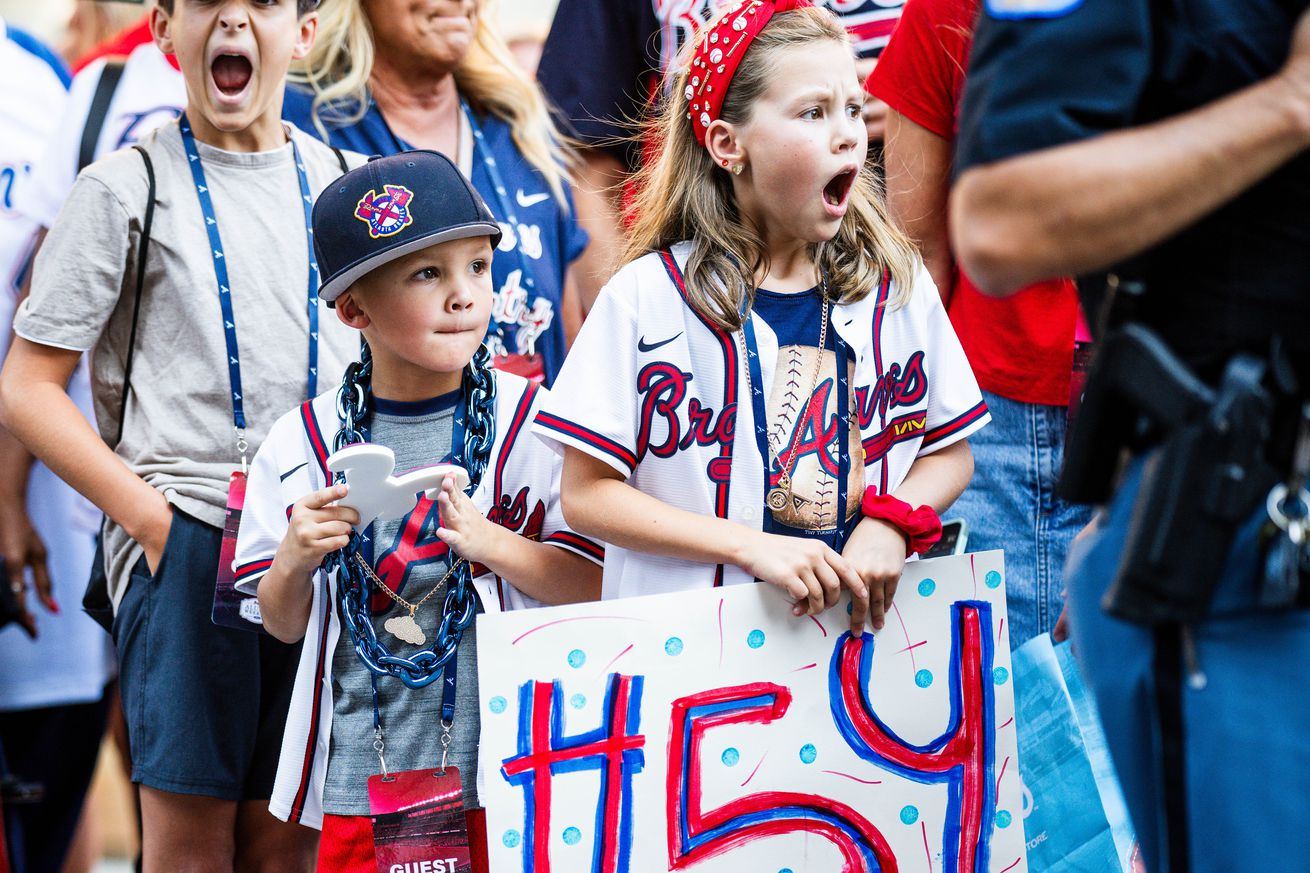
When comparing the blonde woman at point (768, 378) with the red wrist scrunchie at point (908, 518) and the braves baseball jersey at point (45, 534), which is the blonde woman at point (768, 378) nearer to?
the red wrist scrunchie at point (908, 518)

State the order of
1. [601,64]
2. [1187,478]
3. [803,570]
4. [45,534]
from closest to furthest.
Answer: [1187,478] < [803,570] < [601,64] < [45,534]

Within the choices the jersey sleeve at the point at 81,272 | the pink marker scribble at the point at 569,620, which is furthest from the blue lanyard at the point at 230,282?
the pink marker scribble at the point at 569,620

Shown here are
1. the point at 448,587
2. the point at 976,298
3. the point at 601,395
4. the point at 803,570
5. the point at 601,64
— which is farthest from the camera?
the point at 601,64

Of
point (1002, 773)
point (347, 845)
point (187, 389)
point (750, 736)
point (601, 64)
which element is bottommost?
point (347, 845)

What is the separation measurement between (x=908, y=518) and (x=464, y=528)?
0.74 meters

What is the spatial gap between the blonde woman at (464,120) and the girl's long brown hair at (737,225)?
0.81 m

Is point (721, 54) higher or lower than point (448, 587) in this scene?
higher

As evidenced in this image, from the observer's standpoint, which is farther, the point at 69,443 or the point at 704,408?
the point at 69,443

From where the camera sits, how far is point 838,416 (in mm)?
2678

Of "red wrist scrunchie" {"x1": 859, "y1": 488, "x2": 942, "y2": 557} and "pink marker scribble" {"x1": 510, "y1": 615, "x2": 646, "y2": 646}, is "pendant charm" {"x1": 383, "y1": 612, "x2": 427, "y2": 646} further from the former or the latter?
"red wrist scrunchie" {"x1": 859, "y1": 488, "x2": 942, "y2": 557}

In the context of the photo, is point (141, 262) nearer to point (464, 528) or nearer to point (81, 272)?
point (81, 272)

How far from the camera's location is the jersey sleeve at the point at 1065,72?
1582 mm

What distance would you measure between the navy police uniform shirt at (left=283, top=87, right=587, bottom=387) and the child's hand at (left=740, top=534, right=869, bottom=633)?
1.22 metres

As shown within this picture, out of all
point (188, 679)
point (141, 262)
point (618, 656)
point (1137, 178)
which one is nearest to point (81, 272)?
point (141, 262)
